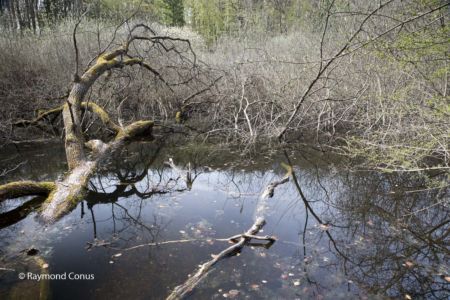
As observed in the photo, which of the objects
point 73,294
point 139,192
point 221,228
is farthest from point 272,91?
point 73,294

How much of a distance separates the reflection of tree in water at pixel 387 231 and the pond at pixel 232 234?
2 cm

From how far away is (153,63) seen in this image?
12.4 meters

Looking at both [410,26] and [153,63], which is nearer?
[410,26]

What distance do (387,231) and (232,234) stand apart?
7.24ft

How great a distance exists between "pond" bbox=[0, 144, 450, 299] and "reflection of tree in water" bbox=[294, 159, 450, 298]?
17mm

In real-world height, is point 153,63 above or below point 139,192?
above

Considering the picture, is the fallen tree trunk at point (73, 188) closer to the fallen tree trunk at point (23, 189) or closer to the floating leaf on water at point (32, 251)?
the fallen tree trunk at point (23, 189)

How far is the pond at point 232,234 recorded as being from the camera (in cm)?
378

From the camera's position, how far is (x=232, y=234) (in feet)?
16.0

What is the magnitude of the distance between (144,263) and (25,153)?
6267 millimetres

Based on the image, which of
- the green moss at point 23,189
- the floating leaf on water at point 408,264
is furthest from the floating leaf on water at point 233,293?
the green moss at point 23,189

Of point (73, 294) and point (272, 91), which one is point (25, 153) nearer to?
point (73, 294)

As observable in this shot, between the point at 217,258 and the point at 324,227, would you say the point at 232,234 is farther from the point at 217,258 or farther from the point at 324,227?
the point at 324,227

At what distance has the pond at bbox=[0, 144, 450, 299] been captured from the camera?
3.78m
